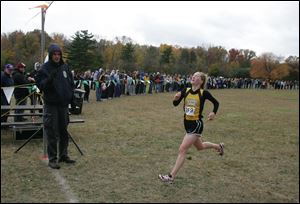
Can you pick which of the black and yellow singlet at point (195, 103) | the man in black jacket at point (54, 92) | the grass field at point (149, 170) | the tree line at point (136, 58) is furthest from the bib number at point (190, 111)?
the tree line at point (136, 58)

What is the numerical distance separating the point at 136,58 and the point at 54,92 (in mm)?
64516

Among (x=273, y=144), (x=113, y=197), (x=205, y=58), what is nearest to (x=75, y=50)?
(x=205, y=58)

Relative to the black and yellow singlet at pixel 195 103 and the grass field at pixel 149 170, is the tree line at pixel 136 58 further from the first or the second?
the black and yellow singlet at pixel 195 103

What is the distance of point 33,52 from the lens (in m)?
48.6

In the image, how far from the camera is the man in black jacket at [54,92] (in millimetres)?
6266

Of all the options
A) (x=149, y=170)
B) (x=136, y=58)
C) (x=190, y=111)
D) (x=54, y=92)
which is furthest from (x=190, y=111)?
(x=136, y=58)

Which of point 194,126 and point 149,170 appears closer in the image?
point 194,126

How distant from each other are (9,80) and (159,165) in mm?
5220

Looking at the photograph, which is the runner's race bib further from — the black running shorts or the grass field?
the grass field

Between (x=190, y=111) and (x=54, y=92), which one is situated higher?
(x=54, y=92)

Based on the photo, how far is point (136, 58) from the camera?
70.4 m

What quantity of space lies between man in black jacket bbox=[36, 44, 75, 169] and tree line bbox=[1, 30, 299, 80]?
35.9m

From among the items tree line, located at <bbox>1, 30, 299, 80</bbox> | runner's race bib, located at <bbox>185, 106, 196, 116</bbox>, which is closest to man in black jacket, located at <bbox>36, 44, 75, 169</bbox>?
runner's race bib, located at <bbox>185, 106, 196, 116</bbox>

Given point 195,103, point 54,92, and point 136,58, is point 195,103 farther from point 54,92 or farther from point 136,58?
point 136,58
